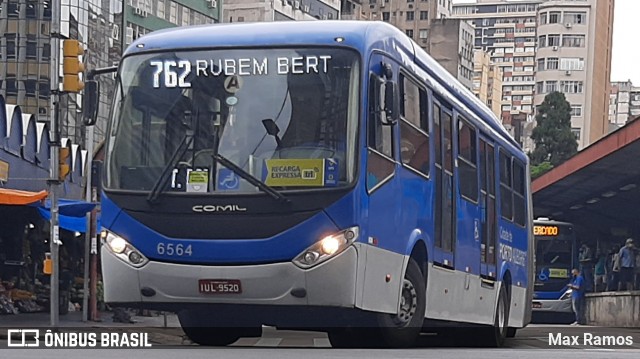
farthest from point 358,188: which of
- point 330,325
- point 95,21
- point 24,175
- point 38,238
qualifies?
point 95,21

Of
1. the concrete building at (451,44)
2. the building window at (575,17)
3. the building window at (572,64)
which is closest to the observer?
the concrete building at (451,44)

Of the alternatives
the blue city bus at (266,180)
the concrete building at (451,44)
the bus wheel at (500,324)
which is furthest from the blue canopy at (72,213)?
the concrete building at (451,44)

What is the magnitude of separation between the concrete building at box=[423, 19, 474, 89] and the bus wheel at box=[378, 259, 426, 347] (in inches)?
5183

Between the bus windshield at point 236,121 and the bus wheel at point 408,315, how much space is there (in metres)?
1.85

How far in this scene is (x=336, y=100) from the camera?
13086mm

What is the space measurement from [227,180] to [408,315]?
8.64 feet

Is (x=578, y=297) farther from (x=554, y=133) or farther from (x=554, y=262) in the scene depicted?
(x=554, y=133)

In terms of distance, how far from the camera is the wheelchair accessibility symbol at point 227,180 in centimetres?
1290

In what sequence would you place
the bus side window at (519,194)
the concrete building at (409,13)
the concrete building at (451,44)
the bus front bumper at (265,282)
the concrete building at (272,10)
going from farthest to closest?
the concrete building at (409,13), the concrete building at (451,44), the concrete building at (272,10), the bus side window at (519,194), the bus front bumper at (265,282)

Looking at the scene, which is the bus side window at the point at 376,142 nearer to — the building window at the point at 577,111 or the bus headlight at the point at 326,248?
the bus headlight at the point at 326,248

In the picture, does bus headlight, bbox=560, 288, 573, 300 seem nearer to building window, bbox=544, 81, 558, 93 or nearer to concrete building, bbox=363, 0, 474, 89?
concrete building, bbox=363, 0, 474, 89

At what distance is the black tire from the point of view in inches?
569

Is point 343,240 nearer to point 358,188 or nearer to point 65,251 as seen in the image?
point 358,188

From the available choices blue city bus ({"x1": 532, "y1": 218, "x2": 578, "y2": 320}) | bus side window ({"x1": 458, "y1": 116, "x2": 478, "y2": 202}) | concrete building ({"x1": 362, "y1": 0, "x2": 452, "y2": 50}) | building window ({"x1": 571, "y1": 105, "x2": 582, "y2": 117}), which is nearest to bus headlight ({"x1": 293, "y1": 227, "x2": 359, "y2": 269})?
bus side window ({"x1": 458, "y1": 116, "x2": 478, "y2": 202})
